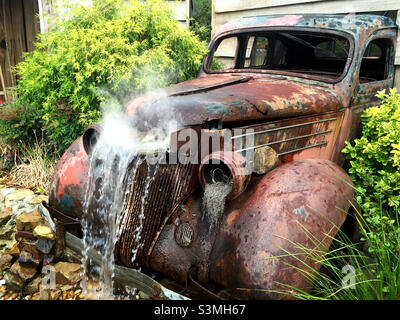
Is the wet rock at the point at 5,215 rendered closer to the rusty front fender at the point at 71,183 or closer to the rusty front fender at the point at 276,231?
the rusty front fender at the point at 71,183

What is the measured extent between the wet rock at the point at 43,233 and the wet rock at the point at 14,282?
0.33 metres

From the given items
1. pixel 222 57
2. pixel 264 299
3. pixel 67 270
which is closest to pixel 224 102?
pixel 264 299

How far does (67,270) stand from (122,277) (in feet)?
2.22

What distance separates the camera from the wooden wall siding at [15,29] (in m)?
6.58

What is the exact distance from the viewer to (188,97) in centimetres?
222

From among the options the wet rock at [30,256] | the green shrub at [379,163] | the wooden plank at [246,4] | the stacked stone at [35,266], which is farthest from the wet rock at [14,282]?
the wooden plank at [246,4]

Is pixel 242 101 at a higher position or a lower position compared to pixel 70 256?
higher

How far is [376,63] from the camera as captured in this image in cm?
403

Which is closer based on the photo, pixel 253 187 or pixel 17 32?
pixel 253 187

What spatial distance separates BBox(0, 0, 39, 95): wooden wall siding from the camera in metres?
6.58

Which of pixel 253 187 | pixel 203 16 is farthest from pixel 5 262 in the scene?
pixel 203 16

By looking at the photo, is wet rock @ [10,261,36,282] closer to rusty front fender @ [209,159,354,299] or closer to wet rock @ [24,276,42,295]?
A: wet rock @ [24,276,42,295]

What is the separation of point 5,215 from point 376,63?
4355 mm

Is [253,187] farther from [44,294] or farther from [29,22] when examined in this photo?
[29,22]
